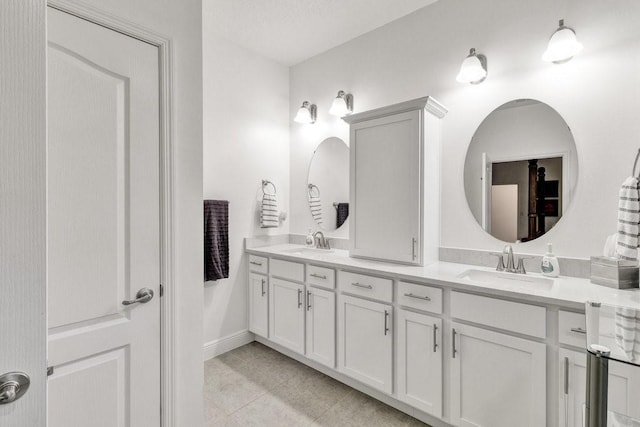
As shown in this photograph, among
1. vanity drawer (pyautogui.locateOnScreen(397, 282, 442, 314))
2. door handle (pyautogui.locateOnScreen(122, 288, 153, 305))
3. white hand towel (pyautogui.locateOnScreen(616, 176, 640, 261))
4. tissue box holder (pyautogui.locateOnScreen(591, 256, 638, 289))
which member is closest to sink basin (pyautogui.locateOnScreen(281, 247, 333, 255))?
vanity drawer (pyautogui.locateOnScreen(397, 282, 442, 314))

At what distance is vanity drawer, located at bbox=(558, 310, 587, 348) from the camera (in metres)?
1.40

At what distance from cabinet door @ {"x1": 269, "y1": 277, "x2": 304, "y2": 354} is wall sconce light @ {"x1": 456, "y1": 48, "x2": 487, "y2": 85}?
1960 mm

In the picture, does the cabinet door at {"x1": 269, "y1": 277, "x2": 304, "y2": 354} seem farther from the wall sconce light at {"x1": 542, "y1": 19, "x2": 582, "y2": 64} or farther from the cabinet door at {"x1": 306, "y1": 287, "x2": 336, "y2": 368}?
the wall sconce light at {"x1": 542, "y1": 19, "x2": 582, "y2": 64}

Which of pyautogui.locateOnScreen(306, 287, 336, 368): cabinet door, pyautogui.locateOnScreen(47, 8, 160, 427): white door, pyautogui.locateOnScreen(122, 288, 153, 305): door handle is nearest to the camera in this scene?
pyautogui.locateOnScreen(47, 8, 160, 427): white door

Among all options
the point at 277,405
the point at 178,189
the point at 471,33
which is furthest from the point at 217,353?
the point at 471,33

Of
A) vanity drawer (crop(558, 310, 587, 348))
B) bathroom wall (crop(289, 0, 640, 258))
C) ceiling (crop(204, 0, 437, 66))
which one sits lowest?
vanity drawer (crop(558, 310, 587, 348))

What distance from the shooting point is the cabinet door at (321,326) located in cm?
236

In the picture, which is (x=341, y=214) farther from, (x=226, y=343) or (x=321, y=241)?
(x=226, y=343)

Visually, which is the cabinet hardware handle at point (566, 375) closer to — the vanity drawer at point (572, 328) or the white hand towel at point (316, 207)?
the vanity drawer at point (572, 328)

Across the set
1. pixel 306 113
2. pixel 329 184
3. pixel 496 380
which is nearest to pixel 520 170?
pixel 496 380

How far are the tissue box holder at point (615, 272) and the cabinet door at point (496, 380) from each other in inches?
19.6

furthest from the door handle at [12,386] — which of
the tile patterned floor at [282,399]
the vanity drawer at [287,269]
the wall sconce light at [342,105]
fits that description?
the wall sconce light at [342,105]

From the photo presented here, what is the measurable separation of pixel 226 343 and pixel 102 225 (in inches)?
80.3

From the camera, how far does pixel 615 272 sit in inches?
61.5
